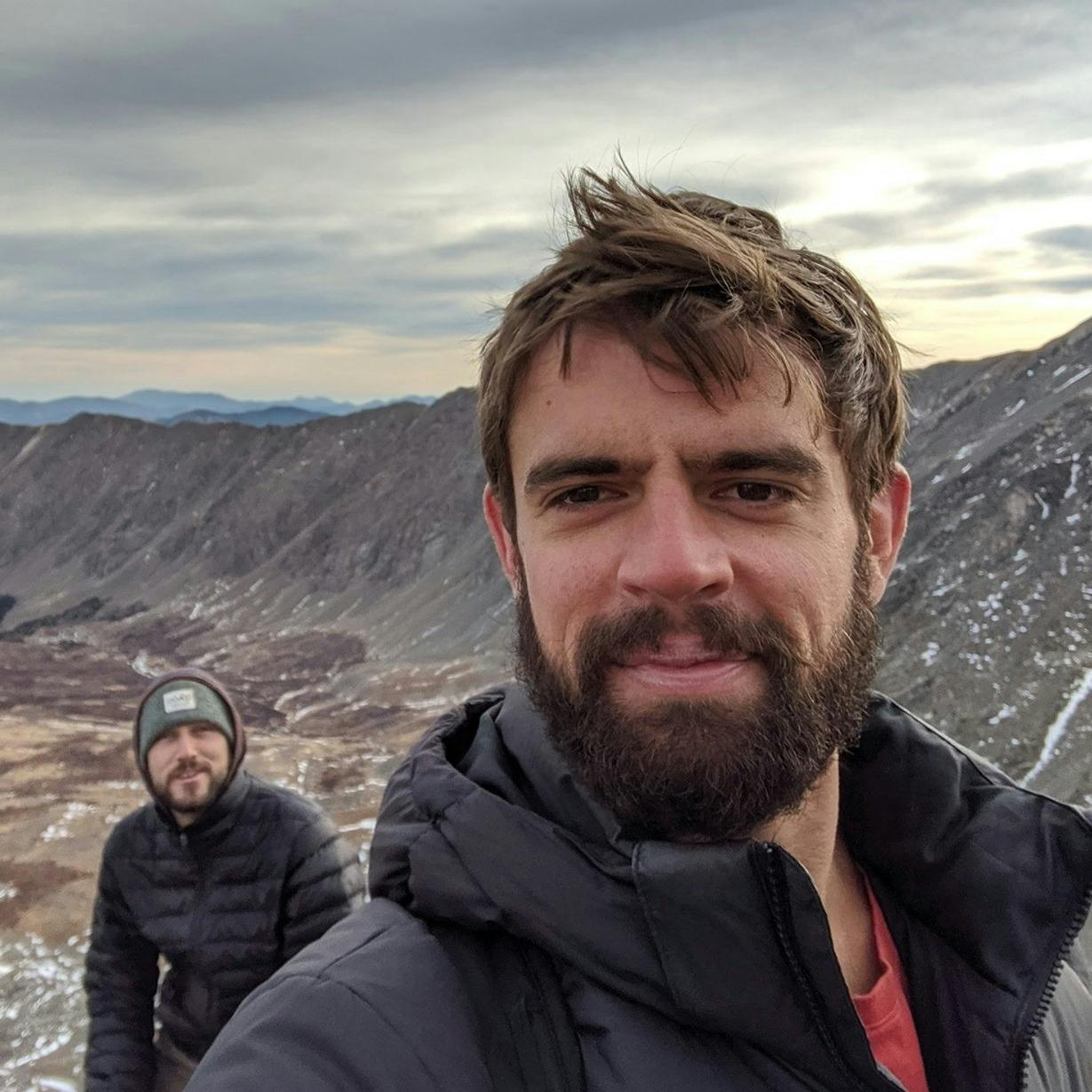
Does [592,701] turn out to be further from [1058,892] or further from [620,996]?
[1058,892]

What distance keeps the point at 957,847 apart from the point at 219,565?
10442cm

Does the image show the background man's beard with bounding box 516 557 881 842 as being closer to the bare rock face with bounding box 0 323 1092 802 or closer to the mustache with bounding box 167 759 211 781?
the mustache with bounding box 167 759 211 781

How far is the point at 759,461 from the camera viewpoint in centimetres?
267

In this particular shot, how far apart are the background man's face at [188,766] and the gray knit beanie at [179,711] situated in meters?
0.05

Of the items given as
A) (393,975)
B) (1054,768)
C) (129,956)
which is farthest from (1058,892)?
(1054,768)

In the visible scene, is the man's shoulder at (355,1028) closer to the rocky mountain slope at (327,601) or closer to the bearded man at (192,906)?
the rocky mountain slope at (327,601)

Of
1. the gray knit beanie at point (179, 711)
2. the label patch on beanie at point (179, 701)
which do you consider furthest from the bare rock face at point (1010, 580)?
the label patch on beanie at point (179, 701)

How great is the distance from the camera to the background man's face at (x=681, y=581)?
99.7 inches

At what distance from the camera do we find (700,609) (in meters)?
2.55

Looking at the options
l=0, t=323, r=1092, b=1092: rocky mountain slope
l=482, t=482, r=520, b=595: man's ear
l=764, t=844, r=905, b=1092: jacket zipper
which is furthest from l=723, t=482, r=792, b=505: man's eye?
l=0, t=323, r=1092, b=1092: rocky mountain slope

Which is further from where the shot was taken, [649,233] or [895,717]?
[895,717]

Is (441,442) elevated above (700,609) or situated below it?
above

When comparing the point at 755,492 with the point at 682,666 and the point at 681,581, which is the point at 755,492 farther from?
the point at 682,666

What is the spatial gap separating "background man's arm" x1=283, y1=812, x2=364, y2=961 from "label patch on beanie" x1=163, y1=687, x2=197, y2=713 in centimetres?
99
